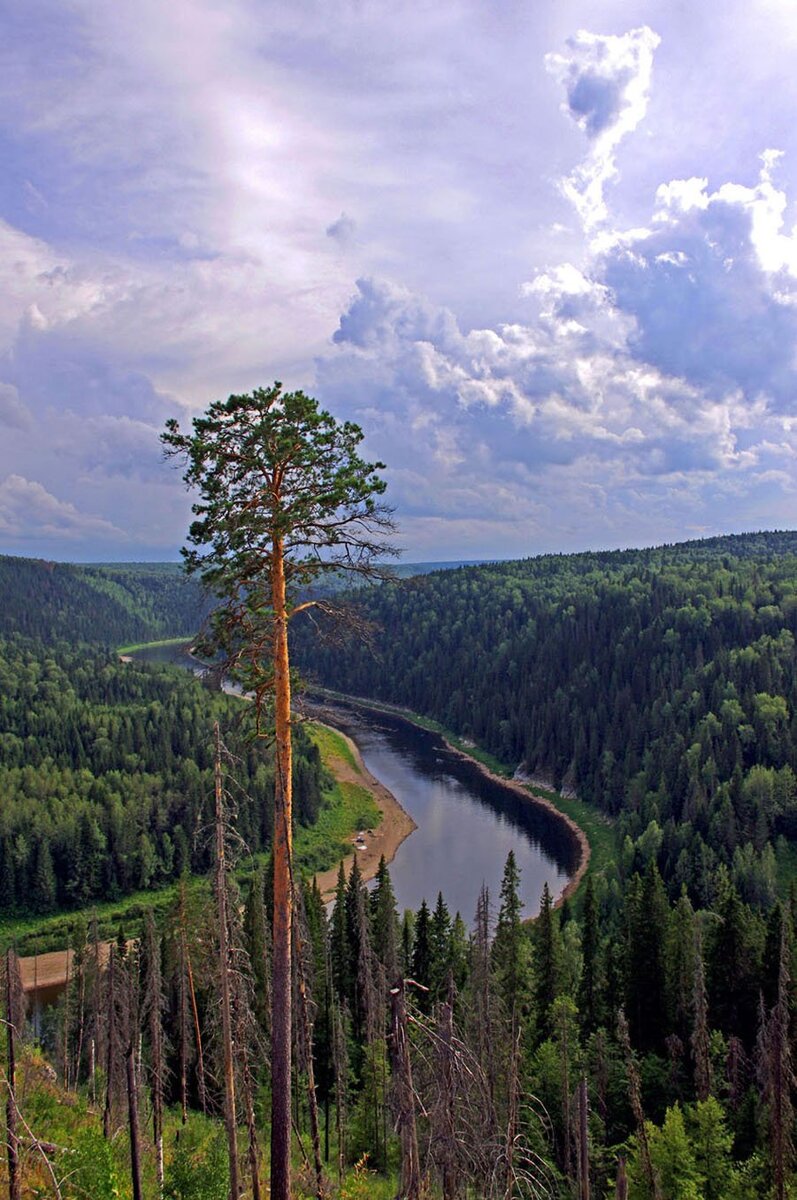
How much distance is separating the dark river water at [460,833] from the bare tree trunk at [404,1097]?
55715 mm

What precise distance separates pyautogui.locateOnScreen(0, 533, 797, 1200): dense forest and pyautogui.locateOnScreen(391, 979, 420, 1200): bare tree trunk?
1.7 inches

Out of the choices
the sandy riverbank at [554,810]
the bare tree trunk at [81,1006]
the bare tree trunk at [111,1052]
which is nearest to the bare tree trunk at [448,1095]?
the bare tree trunk at [111,1052]

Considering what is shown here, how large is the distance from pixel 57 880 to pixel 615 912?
4755 centimetres

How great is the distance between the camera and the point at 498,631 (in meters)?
162

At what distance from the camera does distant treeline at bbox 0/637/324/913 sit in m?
70.8

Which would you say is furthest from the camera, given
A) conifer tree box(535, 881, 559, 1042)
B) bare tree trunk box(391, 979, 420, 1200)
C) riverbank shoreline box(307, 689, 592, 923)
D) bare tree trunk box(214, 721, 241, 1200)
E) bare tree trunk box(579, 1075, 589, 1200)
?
riverbank shoreline box(307, 689, 592, 923)

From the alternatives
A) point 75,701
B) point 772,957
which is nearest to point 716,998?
point 772,957

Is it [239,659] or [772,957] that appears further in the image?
[772,957]

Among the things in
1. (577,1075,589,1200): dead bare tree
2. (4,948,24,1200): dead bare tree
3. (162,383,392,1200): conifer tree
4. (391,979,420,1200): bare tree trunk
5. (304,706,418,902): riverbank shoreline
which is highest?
(162,383,392,1200): conifer tree

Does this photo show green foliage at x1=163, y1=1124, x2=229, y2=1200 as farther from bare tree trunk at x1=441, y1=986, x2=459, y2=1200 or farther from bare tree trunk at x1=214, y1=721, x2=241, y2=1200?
bare tree trunk at x1=441, y1=986, x2=459, y2=1200

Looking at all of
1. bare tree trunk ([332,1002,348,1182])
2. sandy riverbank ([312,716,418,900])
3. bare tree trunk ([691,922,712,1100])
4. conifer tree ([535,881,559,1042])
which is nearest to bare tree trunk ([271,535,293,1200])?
bare tree trunk ([332,1002,348,1182])

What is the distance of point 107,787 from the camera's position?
3246 inches

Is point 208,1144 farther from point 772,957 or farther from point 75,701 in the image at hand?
point 75,701

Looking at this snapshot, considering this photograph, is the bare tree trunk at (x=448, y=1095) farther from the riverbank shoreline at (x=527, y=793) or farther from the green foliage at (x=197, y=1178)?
the riverbank shoreline at (x=527, y=793)
